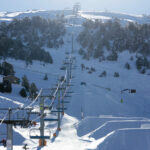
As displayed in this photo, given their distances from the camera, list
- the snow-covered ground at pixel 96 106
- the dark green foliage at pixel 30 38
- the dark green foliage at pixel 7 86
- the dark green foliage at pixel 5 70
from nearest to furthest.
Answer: the snow-covered ground at pixel 96 106 → the dark green foliage at pixel 7 86 → the dark green foliage at pixel 5 70 → the dark green foliage at pixel 30 38

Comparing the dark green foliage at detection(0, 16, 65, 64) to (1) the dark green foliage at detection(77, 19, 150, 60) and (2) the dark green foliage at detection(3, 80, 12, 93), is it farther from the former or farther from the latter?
(2) the dark green foliage at detection(3, 80, 12, 93)

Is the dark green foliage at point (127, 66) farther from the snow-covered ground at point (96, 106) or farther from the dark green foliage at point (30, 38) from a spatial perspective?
the dark green foliage at point (30, 38)

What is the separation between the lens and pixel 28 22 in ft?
216

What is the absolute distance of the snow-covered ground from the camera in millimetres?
15992

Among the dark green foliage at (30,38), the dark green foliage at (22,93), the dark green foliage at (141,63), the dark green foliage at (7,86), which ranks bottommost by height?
the dark green foliage at (22,93)

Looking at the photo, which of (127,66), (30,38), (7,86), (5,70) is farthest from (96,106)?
(30,38)

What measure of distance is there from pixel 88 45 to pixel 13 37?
15.7 meters

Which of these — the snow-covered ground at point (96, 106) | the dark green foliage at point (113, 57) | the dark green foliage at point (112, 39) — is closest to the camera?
the snow-covered ground at point (96, 106)

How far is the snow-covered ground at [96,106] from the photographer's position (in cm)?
1599

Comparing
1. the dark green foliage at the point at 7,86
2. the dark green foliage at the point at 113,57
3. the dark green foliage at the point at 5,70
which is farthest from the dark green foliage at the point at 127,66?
the dark green foliage at the point at 7,86

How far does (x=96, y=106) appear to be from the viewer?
113ft

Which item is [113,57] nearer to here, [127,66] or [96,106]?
[127,66]

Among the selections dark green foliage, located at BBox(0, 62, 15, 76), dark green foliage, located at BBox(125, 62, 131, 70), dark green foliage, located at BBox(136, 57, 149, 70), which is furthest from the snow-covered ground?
dark green foliage, located at BBox(0, 62, 15, 76)

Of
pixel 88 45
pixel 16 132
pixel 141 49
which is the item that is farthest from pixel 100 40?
pixel 16 132
